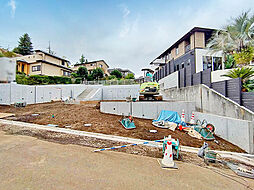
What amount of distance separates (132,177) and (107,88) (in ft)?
59.6

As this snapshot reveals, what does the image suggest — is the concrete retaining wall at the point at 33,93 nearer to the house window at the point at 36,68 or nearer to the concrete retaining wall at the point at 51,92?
the concrete retaining wall at the point at 51,92

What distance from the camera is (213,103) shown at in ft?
24.8

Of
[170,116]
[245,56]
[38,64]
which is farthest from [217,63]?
[38,64]

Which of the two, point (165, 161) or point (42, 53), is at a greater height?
point (42, 53)

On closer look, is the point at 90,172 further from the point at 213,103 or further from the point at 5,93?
the point at 5,93

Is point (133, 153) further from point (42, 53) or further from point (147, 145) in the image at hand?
point (42, 53)

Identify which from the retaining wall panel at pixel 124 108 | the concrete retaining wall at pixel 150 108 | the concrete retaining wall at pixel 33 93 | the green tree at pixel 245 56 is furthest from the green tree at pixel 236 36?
the concrete retaining wall at pixel 33 93

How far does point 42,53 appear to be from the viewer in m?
26.9

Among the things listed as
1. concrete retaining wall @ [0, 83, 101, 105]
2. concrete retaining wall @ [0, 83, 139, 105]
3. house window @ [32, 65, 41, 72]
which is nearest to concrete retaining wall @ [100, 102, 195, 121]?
concrete retaining wall @ [0, 83, 139, 105]

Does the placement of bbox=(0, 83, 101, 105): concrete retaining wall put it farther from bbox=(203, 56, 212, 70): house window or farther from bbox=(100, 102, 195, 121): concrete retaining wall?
Answer: bbox=(203, 56, 212, 70): house window

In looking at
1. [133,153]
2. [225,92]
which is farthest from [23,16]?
[225,92]

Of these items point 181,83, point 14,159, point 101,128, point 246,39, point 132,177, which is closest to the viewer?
point 132,177

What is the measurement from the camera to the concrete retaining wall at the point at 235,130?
5.20 m

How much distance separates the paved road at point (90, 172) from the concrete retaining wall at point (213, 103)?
4.88 m
